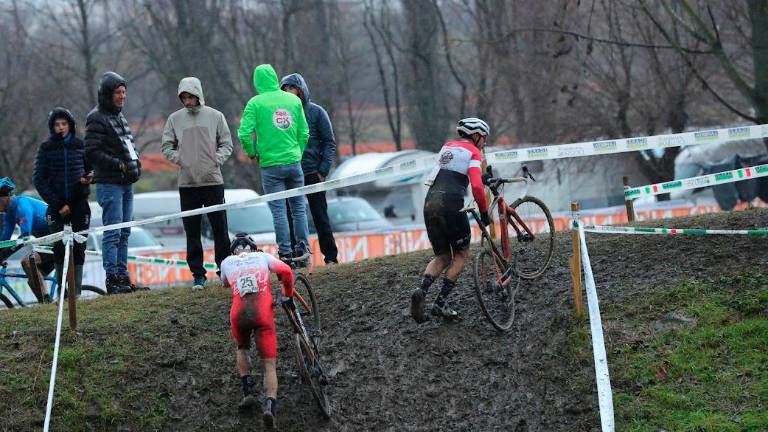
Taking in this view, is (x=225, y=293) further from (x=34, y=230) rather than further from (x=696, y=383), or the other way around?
(x=696, y=383)

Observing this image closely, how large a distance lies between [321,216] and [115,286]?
2593 mm

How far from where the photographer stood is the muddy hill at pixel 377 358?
9.16m

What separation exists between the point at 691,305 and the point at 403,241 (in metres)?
13.9

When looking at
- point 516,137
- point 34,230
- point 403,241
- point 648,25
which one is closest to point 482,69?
point 516,137

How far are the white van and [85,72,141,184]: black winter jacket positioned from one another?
11.6 m

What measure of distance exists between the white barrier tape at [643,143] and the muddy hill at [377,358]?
109cm

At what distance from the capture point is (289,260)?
11.8 metres

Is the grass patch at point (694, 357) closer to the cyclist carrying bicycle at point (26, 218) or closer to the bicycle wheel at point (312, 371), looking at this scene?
the bicycle wheel at point (312, 371)

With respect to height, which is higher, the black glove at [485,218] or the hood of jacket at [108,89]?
the hood of jacket at [108,89]

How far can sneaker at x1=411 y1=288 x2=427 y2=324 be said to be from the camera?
9.96 meters

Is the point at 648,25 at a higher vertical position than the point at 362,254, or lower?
higher

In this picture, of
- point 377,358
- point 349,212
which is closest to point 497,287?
point 377,358

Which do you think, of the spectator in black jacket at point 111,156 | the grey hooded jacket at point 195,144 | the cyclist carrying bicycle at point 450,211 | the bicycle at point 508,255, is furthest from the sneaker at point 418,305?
the spectator in black jacket at point 111,156

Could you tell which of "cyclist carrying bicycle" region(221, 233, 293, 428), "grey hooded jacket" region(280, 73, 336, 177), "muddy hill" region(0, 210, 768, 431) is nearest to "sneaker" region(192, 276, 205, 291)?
"muddy hill" region(0, 210, 768, 431)
